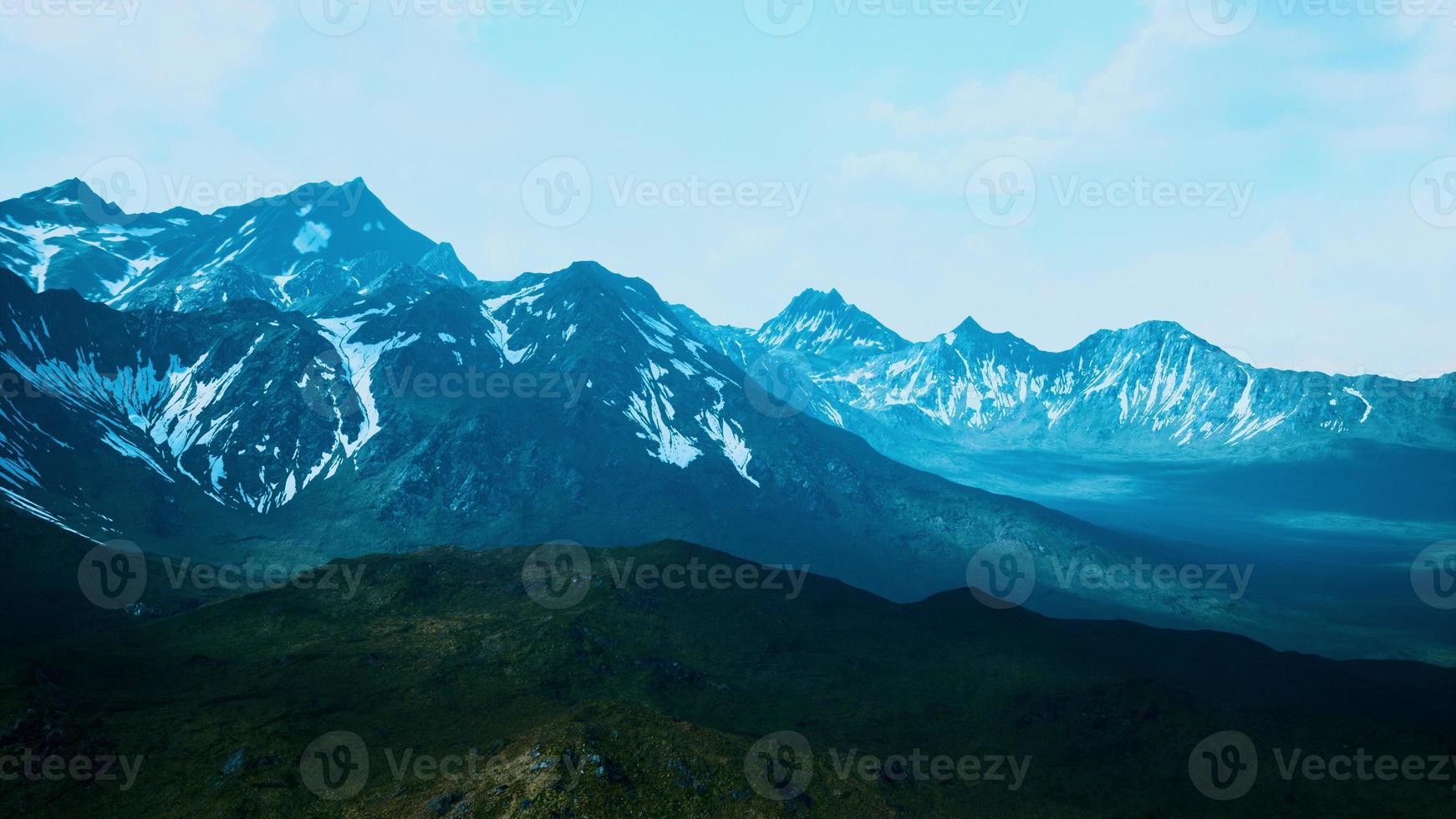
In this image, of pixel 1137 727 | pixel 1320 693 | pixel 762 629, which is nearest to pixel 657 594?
pixel 762 629

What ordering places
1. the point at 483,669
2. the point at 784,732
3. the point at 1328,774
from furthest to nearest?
1. the point at 483,669
2. the point at 784,732
3. the point at 1328,774

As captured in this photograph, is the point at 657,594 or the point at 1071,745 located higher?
the point at 657,594

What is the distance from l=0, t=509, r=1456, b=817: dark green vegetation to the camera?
90.2 m

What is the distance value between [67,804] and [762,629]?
375ft

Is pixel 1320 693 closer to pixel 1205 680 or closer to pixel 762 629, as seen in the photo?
pixel 1205 680

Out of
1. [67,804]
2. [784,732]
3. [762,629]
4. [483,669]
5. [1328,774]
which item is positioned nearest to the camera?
[67,804]

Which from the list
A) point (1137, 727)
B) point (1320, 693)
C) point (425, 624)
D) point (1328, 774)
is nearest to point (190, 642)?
point (425, 624)

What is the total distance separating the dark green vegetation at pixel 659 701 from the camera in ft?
296

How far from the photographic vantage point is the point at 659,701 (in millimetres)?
132000

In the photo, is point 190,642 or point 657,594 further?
point 657,594

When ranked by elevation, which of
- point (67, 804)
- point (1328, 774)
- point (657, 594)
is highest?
point (657, 594)

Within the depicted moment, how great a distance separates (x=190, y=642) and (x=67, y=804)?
54.1 m

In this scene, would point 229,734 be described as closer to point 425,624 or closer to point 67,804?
point 67,804

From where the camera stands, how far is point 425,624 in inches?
5748
